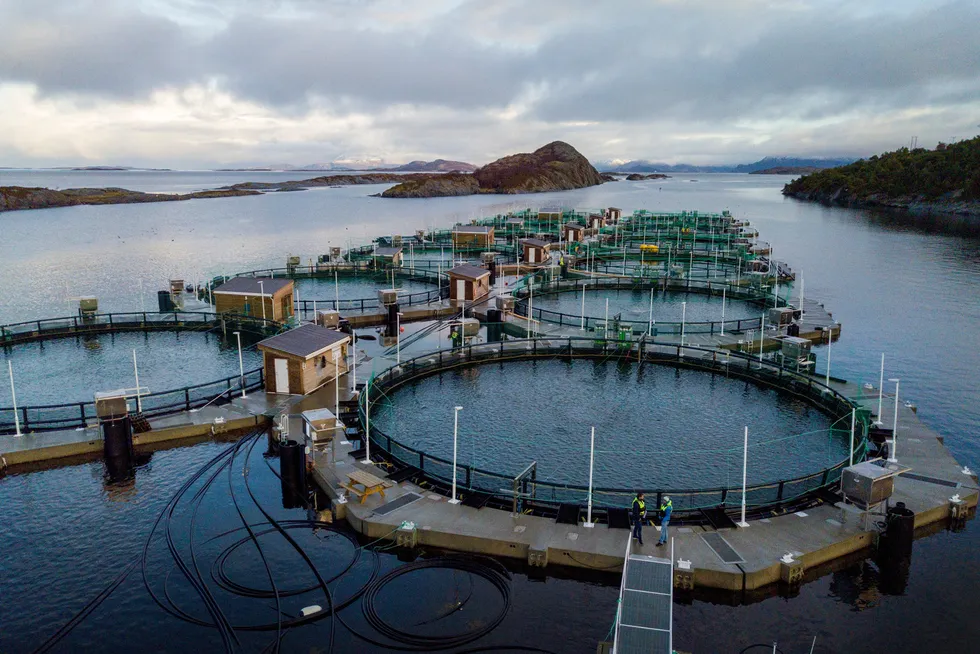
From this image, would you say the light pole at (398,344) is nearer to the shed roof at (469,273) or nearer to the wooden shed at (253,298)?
the shed roof at (469,273)

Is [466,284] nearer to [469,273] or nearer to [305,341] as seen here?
[469,273]

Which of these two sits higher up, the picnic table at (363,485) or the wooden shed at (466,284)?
the wooden shed at (466,284)

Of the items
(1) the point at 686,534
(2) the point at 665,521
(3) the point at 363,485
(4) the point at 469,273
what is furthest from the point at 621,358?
(3) the point at 363,485

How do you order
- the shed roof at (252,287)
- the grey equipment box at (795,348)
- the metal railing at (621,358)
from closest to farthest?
the metal railing at (621,358), the grey equipment box at (795,348), the shed roof at (252,287)

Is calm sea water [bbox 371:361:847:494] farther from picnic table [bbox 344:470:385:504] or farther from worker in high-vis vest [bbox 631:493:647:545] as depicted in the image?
picnic table [bbox 344:470:385:504]

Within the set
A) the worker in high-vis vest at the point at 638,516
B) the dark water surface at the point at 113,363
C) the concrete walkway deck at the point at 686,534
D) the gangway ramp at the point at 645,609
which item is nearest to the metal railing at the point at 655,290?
the dark water surface at the point at 113,363

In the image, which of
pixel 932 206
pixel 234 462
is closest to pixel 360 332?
pixel 234 462
